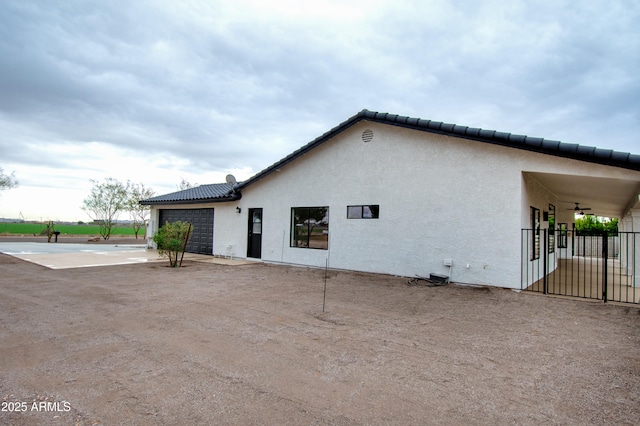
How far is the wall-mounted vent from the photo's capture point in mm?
11258

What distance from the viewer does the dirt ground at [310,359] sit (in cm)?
286

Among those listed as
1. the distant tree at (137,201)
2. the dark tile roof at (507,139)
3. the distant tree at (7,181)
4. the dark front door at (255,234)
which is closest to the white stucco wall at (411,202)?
the dark tile roof at (507,139)

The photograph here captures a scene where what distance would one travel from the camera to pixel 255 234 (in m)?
14.7

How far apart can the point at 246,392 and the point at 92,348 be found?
96.1 inches

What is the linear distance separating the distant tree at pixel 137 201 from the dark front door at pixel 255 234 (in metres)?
19.6

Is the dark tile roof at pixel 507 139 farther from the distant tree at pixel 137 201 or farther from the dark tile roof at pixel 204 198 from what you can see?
the distant tree at pixel 137 201

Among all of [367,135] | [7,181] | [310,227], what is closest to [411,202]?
[367,135]

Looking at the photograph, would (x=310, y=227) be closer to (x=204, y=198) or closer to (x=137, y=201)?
(x=204, y=198)

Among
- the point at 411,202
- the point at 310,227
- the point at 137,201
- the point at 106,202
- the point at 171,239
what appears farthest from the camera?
the point at 137,201

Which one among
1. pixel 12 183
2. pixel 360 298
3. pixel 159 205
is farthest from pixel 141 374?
pixel 12 183

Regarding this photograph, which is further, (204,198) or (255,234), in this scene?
(204,198)

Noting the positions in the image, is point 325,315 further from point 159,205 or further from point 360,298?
point 159,205

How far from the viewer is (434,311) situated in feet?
22.0

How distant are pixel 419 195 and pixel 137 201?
94.7 feet
